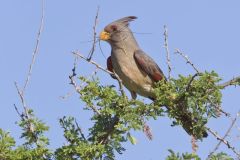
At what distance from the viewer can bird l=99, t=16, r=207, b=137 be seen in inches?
300

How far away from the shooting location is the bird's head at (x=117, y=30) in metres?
8.02

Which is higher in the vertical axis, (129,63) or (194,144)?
(129,63)

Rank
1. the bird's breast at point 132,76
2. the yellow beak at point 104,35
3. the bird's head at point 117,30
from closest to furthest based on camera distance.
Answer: the bird's breast at point 132,76 < the yellow beak at point 104,35 < the bird's head at point 117,30

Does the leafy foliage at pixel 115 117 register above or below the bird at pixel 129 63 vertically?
below

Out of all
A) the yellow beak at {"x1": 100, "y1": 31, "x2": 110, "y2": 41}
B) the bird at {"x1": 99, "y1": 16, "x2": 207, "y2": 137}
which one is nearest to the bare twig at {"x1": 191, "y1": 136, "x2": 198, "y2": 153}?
the bird at {"x1": 99, "y1": 16, "x2": 207, "y2": 137}

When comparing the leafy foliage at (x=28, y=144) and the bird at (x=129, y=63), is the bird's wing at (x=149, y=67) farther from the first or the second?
the leafy foliage at (x=28, y=144)

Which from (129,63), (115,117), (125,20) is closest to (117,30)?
(125,20)

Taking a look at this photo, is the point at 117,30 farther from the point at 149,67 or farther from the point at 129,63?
the point at 149,67

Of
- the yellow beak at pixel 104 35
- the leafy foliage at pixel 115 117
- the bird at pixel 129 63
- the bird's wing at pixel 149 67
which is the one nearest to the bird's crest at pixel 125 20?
the bird at pixel 129 63

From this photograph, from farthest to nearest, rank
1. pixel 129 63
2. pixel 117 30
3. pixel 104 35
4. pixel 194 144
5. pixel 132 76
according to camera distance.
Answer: pixel 117 30
pixel 104 35
pixel 129 63
pixel 132 76
pixel 194 144

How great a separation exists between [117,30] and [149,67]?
80 centimetres

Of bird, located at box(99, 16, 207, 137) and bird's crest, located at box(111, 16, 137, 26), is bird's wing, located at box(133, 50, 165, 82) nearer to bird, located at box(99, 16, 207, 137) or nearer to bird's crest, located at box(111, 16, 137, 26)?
bird, located at box(99, 16, 207, 137)

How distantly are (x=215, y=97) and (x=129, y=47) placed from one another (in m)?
3.18

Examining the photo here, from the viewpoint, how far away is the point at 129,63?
303 inches
